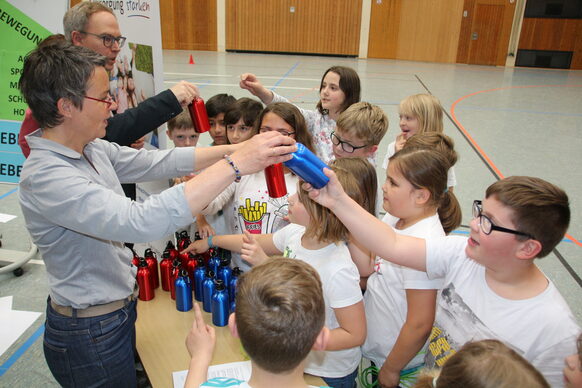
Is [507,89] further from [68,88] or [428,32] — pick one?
[68,88]

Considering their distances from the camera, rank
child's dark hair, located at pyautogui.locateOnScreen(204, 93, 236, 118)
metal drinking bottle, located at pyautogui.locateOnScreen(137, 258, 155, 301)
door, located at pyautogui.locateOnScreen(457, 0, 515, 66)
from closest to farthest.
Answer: metal drinking bottle, located at pyautogui.locateOnScreen(137, 258, 155, 301) → child's dark hair, located at pyautogui.locateOnScreen(204, 93, 236, 118) → door, located at pyautogui.locateOnScreen(457, 0, 515, 66)

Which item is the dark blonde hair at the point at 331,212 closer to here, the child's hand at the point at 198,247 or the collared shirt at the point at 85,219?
the collared shirt at the point at 85,219

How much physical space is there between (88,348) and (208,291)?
2.06 ft

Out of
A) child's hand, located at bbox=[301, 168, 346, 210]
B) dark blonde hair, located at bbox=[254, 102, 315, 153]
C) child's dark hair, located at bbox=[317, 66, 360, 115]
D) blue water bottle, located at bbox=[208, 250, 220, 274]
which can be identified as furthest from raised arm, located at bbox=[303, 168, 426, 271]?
child's dark hair, located at bbox=[317, 66, 360, 115]

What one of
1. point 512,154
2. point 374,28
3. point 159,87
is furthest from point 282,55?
point 159,87

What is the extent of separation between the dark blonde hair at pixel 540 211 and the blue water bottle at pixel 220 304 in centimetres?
134

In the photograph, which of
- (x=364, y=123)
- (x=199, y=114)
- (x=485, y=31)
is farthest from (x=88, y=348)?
(x=485, y=31)

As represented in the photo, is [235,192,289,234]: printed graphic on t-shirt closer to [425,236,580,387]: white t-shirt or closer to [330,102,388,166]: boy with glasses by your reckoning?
[330,102,388,166]: boy with glasses

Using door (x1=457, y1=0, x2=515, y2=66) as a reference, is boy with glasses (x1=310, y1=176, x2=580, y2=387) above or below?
below

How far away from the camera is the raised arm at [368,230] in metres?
1.65

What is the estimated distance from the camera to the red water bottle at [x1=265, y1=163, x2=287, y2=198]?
1.86 meters

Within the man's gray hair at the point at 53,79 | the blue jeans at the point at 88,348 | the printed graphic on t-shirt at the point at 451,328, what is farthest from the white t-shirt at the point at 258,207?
the man's gray hair at the point at 53,79

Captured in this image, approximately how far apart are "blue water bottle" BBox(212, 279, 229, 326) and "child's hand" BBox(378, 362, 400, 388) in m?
0.81

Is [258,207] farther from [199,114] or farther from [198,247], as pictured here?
[199,114]
